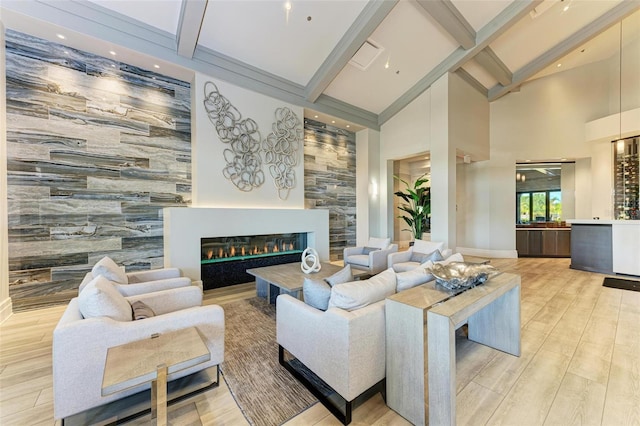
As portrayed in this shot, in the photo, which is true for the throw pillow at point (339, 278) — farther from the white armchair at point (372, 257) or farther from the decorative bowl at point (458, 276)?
the white armchair at point (372, 257)

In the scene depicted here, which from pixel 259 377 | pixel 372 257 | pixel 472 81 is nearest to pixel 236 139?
pixel 372 257

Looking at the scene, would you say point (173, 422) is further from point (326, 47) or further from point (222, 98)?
point (326, 47)

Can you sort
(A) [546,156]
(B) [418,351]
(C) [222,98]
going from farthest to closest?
(A) [546,156] < (C) [222,98] < (B) [418,351]

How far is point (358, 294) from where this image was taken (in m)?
1.79

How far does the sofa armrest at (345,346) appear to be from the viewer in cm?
158

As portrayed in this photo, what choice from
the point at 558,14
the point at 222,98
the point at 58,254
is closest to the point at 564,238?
the point at 558,14

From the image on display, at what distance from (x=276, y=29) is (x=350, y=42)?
1.32 meters

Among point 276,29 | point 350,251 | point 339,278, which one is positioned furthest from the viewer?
point 350,251

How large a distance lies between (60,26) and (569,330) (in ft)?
24.6

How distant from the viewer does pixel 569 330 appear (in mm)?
2852

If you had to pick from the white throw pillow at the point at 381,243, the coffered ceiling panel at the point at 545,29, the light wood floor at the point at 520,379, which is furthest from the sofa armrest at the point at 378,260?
the coffered ceiling panel at the point at 545,29

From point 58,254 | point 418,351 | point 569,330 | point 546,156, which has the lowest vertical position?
point 569,330

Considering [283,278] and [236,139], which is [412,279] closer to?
[283,278]

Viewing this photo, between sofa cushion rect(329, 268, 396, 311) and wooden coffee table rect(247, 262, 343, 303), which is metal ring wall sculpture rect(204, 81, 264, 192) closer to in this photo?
wooden coffee table rect(247, 262, 343, 303)
